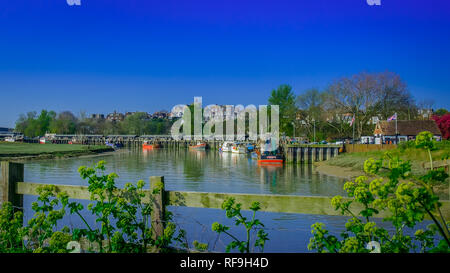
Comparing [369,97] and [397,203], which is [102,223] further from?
[369,97]

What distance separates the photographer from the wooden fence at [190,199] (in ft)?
12.6

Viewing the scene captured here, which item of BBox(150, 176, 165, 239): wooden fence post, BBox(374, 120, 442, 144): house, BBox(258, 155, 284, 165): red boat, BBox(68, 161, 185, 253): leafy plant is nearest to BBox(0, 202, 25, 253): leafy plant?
BBox(68, 161, 185, 253): leafy plant

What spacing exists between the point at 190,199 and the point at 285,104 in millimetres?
77608

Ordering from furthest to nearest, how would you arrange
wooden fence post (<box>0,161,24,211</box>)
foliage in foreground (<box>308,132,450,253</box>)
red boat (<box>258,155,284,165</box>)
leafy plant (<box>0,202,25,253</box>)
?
red boat (<box>258,155,284,165</box>)
wooden fence post (<box>0,161,24,211</box>)
leafy plant (<box>0,202,25,253</box>)
foliage in foreground (<box>308,132,450,253</box>)

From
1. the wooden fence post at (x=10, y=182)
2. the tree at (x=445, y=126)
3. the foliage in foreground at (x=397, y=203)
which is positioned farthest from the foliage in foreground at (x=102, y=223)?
the tree at (x=445, y=126)

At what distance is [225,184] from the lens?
24891mm

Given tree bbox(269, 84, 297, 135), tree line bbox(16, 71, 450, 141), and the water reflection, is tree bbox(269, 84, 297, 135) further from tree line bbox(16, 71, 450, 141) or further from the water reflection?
the water reflection

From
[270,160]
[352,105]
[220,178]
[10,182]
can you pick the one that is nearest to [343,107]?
[352,105]

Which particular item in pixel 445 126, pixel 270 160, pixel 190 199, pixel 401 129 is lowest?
pixel 270 160

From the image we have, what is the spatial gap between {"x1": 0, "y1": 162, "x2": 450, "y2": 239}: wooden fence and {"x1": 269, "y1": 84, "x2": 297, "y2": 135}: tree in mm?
71964

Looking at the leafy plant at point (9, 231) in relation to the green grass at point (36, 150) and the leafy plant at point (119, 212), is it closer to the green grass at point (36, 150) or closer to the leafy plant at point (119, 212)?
the leafy plant at point (119, 212)

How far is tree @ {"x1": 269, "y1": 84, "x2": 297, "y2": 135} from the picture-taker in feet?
251

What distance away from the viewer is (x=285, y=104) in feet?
263
